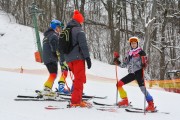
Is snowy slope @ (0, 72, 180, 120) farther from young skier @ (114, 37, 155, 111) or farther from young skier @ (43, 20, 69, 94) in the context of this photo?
young skier @ (43, 20, 69, 94)

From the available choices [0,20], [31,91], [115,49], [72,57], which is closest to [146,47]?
[115,49]

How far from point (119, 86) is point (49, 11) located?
26.3 m

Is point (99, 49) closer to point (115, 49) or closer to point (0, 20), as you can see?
point (115, 49)

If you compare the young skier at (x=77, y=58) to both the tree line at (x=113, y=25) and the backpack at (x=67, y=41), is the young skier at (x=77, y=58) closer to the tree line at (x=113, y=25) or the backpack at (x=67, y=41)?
the backpack at (x=67, y=41)

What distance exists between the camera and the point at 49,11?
111ft

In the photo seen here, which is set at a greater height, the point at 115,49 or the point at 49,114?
the point at 49,114

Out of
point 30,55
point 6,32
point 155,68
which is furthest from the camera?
point 155,68

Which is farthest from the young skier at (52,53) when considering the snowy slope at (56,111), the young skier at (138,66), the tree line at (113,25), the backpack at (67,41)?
the tree line at (113,25)

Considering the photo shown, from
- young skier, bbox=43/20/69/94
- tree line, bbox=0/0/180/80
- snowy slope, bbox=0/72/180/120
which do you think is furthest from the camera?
tree line, bbox=0/0/180/80

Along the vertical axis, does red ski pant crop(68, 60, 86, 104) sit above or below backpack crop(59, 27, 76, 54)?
below

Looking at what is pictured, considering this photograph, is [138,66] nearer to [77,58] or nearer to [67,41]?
[77,58]

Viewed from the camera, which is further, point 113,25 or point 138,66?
point 113,25

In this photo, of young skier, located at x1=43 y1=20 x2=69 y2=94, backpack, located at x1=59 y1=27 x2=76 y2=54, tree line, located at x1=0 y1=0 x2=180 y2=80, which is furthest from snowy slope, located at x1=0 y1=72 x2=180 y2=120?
tree line, located at x1=0 y1=0 x2=180 y2=80

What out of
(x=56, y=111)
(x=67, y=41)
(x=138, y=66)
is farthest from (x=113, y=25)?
(x=56, y=111)
